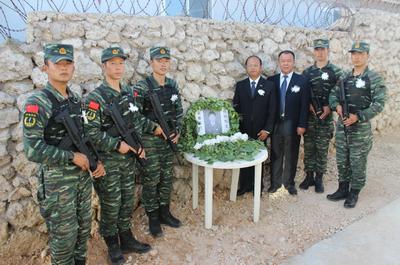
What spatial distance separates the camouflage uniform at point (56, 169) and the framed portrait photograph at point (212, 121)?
1.71 metres

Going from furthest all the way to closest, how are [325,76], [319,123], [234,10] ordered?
[234,10]
[319,123]
[325,76]

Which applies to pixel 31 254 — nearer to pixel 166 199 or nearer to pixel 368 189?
pixel 166 199

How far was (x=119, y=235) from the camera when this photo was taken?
3.48m

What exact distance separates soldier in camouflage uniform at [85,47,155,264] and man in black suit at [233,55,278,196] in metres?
1.56

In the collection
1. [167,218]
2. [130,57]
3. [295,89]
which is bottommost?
[167,218]

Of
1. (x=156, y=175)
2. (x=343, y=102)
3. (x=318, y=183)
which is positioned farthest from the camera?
(x=318, y=183)

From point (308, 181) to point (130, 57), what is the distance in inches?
116

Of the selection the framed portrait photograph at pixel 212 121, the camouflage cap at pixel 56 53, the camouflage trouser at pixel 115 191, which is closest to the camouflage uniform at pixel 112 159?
the camouflage trouser at pixel 115 191

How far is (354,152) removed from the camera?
430cm

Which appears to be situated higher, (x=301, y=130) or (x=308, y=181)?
(x=301, y=130)

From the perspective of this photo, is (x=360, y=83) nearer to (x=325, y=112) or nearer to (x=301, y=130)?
(x=325, y=112)

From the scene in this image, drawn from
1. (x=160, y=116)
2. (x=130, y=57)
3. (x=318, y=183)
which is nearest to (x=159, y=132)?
(x=160, y=116)

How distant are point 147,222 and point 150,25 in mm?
2285

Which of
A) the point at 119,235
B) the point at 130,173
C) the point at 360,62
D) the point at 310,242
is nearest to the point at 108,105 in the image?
the point at 130,173
